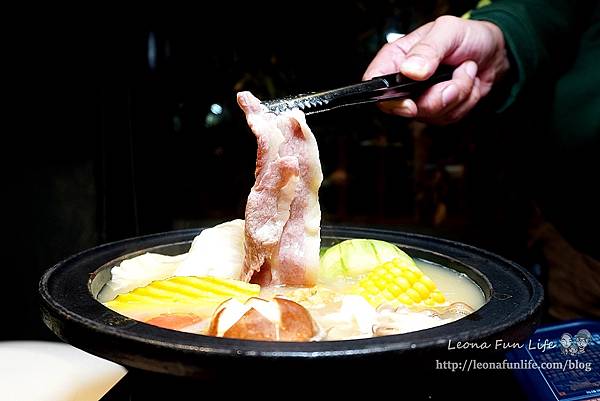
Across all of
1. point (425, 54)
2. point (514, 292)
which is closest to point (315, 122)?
point (425, 54)

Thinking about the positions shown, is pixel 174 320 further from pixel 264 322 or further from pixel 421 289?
pixel 421 289

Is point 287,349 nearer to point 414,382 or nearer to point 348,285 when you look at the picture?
point 414,382

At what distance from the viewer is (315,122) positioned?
12.3 ft

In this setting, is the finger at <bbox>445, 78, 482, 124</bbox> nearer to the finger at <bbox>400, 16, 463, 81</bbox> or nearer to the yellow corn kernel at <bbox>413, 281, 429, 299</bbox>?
the finger at <bbox>400, 16, 463, 81</bbox>

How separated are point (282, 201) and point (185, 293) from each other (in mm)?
284

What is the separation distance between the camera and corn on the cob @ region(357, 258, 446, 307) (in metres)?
1.20

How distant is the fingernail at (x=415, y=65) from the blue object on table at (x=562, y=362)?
0.75m

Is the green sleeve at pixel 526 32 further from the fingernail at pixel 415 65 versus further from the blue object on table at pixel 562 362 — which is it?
the blue object on table at pixel 562 362

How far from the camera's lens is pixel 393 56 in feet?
6.28

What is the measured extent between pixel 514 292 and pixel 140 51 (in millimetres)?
2376

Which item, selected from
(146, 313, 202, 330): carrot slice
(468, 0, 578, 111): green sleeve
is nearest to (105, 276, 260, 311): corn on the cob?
(146, 313, 202, 330): carrot slice

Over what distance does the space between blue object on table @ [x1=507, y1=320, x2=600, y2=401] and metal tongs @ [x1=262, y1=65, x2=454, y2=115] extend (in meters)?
0.69

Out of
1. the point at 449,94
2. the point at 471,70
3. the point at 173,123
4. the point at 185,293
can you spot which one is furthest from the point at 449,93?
the point at 173,123

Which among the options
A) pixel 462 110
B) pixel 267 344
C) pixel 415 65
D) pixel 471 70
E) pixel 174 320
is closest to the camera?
pixel 267 344
